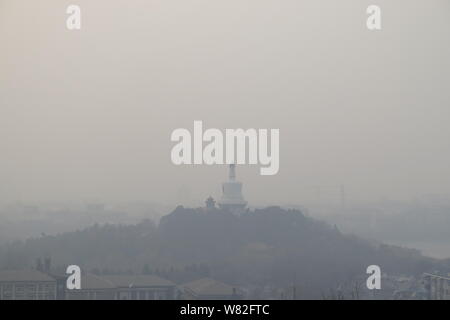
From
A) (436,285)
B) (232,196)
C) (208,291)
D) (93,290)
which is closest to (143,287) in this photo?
(93,290)

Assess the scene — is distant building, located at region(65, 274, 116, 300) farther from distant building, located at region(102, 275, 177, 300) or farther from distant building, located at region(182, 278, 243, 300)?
distant building, located at region(182, 278, 243, 300)

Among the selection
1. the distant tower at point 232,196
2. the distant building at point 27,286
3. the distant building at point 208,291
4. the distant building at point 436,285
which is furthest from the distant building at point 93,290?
the distant building at point 436,285

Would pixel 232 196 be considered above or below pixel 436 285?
above

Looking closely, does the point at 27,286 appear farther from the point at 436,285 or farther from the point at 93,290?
the point at 436,285

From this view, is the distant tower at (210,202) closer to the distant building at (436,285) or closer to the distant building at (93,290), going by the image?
the distant building at (93,290)

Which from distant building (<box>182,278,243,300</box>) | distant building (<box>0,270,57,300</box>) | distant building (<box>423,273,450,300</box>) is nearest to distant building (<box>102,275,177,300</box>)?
distant building (<box>182,278,243,300</box>)
